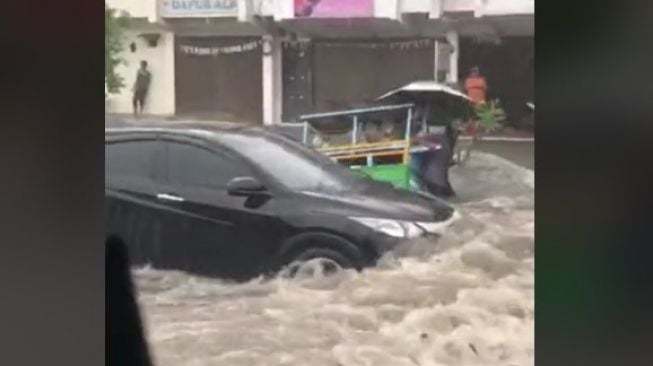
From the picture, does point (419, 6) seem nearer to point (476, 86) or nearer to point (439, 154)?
point (476, 86)

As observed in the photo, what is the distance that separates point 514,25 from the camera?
5.93 ft

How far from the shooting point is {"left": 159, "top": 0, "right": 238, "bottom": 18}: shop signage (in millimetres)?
1881

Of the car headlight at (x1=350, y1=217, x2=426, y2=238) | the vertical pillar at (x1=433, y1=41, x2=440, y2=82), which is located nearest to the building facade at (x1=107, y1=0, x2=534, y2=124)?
the vertical pillar at (x1=433, y1=41, x2=440, y2=82)

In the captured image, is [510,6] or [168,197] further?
[168,197]

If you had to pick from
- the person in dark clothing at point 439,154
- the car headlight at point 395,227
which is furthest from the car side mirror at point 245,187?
the person in dark clothing at point 439,154

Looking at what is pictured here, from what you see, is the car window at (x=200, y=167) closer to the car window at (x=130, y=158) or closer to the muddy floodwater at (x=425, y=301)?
the car window at (x=130, y=158)

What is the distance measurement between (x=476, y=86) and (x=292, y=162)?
40 cm

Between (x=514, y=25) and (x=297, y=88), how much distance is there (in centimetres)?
45

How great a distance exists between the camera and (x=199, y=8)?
1.88m

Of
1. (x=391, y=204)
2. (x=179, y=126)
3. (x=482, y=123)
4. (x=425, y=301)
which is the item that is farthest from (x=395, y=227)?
(x=179, y=126)

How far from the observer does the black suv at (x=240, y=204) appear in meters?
1.87

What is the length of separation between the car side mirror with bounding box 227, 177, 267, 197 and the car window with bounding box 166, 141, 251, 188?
1 centimetres
